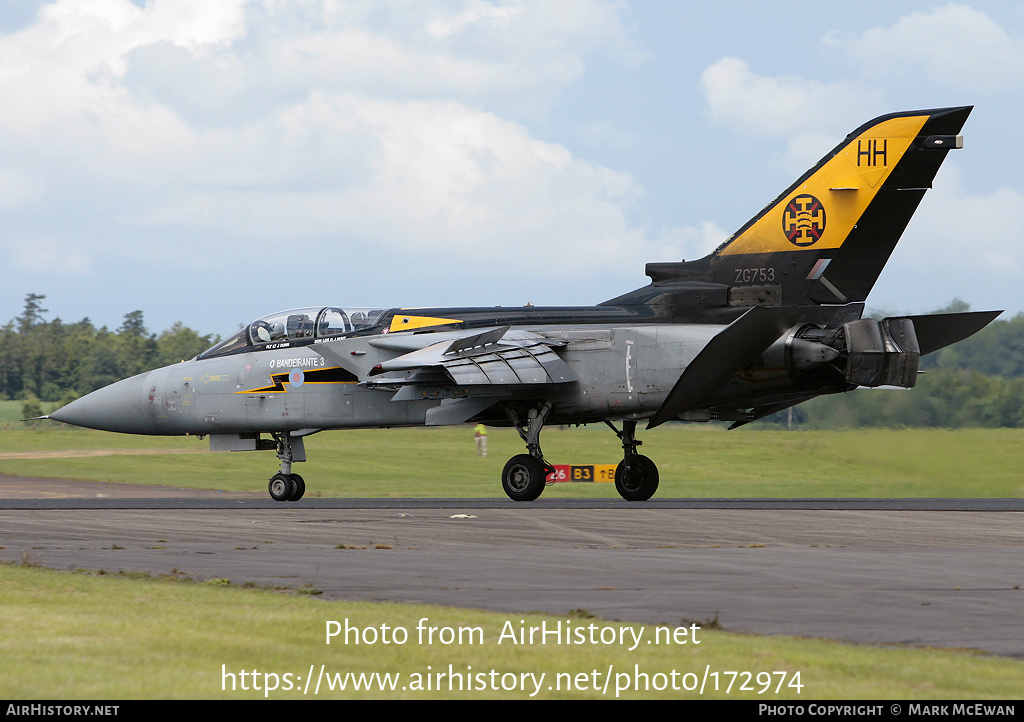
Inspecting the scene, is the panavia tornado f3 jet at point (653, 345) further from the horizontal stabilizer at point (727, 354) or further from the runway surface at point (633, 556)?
the runway surface at point (633, 556)

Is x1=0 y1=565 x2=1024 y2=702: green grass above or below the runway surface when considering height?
above

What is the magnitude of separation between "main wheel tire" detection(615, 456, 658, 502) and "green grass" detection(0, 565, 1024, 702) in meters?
14.7

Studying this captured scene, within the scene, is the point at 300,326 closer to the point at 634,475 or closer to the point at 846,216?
the point at 634,475

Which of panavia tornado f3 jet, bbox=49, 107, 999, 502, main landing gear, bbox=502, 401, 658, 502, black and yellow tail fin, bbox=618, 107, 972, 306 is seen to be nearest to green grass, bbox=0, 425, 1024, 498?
panavia tornado f3 jet, bbox=49, 107, 999, 502

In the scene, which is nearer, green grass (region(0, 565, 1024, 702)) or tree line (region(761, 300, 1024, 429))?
green grass (region(0, 565, 1024, 702))

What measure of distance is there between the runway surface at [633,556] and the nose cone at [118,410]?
4.26 m

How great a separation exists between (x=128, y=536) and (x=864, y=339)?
11600 millimetres

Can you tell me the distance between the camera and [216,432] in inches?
971

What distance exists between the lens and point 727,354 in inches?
767

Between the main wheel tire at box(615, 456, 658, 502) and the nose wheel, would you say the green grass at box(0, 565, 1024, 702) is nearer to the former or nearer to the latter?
the main wheel tire at box(615, 456, 658, 502)

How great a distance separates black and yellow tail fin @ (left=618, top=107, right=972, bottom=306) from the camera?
66.6 feet

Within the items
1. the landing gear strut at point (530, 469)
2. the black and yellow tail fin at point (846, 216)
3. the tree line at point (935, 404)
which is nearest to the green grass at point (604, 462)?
the tree line at point (935, 404)
